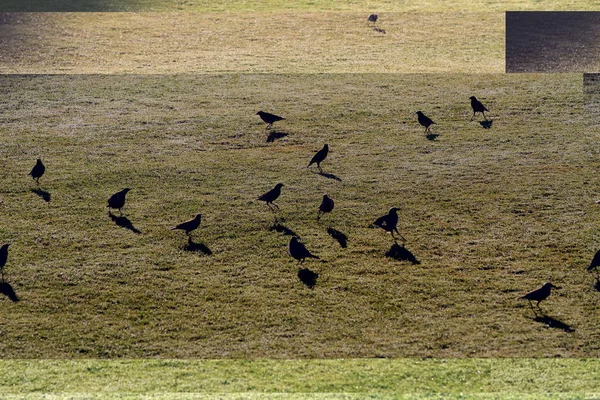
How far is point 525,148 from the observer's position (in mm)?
30969

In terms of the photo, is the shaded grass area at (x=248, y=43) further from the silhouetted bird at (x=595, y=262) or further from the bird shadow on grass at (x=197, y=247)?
the silhouetted bird at (x=595, y=262)

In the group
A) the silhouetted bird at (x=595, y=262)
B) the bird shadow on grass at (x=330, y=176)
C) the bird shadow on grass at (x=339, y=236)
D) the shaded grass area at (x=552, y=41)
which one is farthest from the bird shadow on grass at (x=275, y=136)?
the shaded grass area at (x=552, y=41)

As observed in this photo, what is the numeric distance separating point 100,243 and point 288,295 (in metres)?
6.33

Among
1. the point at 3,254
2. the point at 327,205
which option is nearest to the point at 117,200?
the point at 3,254

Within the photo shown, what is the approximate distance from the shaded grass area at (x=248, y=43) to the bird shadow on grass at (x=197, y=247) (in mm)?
19209

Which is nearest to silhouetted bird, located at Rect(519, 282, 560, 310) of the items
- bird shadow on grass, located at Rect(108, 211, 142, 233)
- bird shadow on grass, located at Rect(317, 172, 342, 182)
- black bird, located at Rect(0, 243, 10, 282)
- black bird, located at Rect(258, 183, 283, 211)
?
black bird, located at Rect(258, 183, 283, 211)

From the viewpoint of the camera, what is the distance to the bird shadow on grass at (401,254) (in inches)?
904

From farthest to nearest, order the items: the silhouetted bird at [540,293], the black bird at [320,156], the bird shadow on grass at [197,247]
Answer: the black bird at [320,156] → the bird shadow on grass at [197,247] → the silhouetted bird at [540,293]

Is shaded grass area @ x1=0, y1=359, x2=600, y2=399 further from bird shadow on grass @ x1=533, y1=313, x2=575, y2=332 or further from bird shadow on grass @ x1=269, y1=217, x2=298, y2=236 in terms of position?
bird shadow on grass @ x1=269, y1=217, x2=298, y2=236

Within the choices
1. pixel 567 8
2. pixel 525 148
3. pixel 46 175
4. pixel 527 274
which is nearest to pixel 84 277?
pixel 46 175

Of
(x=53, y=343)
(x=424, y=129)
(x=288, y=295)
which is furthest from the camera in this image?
(x=424, y=129)

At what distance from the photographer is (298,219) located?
2536 centimetres

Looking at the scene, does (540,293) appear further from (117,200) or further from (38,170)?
(38,170)

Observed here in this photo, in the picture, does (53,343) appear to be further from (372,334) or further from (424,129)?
(424,129)
